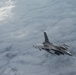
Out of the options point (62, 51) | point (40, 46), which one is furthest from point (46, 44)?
point (62, 51)

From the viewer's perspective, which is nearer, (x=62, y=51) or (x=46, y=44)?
(x=62, y=51)

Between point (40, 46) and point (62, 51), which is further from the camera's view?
point (40, 46)

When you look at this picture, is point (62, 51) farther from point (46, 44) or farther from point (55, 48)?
point (46, 44)

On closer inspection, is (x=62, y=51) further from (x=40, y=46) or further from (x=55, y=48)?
(x=40, y=46)
